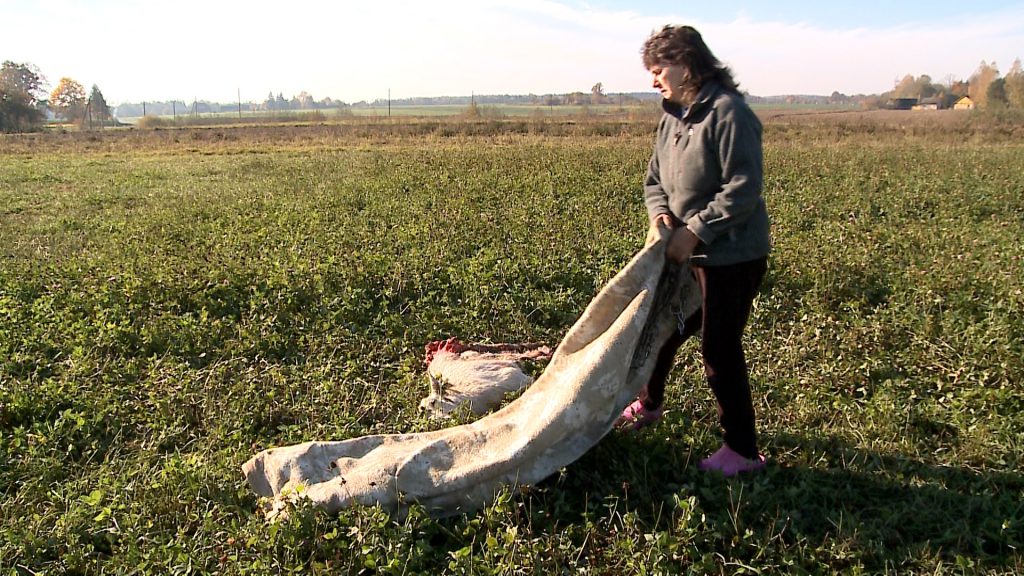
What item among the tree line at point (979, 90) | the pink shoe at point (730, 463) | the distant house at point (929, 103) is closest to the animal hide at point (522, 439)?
the pink shoe at point (730, 463)

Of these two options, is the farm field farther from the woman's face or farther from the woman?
the woman's face

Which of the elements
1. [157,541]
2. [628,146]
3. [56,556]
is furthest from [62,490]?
[628,146]

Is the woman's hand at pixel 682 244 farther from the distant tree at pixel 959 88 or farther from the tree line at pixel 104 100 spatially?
the distant tree at pixel 959 88

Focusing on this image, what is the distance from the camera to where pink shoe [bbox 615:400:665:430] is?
11.2 feet

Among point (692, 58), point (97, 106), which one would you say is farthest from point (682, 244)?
point (97, 106)

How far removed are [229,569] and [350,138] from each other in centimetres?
2651

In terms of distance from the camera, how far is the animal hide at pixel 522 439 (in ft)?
9.00

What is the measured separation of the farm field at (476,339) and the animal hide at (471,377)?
186 millimetres

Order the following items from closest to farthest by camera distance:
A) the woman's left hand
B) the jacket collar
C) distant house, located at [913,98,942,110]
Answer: the jacket collar → the woman's left hand → distant house, located at [913,98,942,110]

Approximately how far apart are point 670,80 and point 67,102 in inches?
3600

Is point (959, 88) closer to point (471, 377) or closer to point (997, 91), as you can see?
point (997, 91)

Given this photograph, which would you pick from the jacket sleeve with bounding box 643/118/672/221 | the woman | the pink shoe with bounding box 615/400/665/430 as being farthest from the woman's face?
the pink shoe with bounding box 615/400/665/430

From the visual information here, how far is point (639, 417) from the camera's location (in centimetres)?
343

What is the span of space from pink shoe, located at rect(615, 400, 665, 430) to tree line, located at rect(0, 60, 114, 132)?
50404 mm
